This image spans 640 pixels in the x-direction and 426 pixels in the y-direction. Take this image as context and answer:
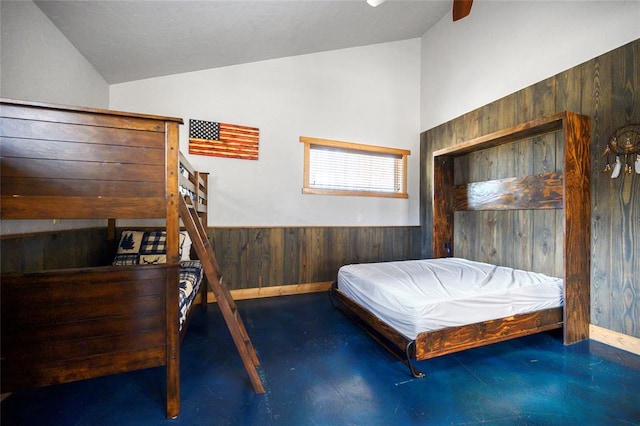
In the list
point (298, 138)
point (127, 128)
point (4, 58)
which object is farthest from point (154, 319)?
point (298, 138)

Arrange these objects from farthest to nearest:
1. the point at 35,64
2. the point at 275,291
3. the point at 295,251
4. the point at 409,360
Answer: the point at 295,251, the point at 275,291, the point at 35,64, the point at 409,360

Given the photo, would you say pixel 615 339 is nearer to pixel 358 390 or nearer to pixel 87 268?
pixel 358 390

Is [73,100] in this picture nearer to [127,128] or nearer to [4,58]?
[4,58]

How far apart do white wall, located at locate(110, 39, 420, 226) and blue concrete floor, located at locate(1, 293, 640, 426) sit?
1.84 m

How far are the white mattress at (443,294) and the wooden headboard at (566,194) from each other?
0.63ft

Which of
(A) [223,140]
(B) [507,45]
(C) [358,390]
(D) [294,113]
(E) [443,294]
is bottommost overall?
(C) [358,390]

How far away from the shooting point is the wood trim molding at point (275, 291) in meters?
3.33

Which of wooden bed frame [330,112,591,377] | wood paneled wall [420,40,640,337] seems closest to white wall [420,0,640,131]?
wood paneled wall [420,40,640,337]

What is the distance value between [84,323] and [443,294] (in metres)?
2.25

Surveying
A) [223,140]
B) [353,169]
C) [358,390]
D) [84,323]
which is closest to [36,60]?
[223,140]

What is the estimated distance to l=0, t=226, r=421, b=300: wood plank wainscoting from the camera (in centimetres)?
330

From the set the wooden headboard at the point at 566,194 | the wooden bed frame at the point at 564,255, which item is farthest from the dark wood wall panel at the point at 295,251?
the wooden headboard at the point at 566,194

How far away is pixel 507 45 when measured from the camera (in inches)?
122

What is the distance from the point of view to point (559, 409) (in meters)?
1.45
